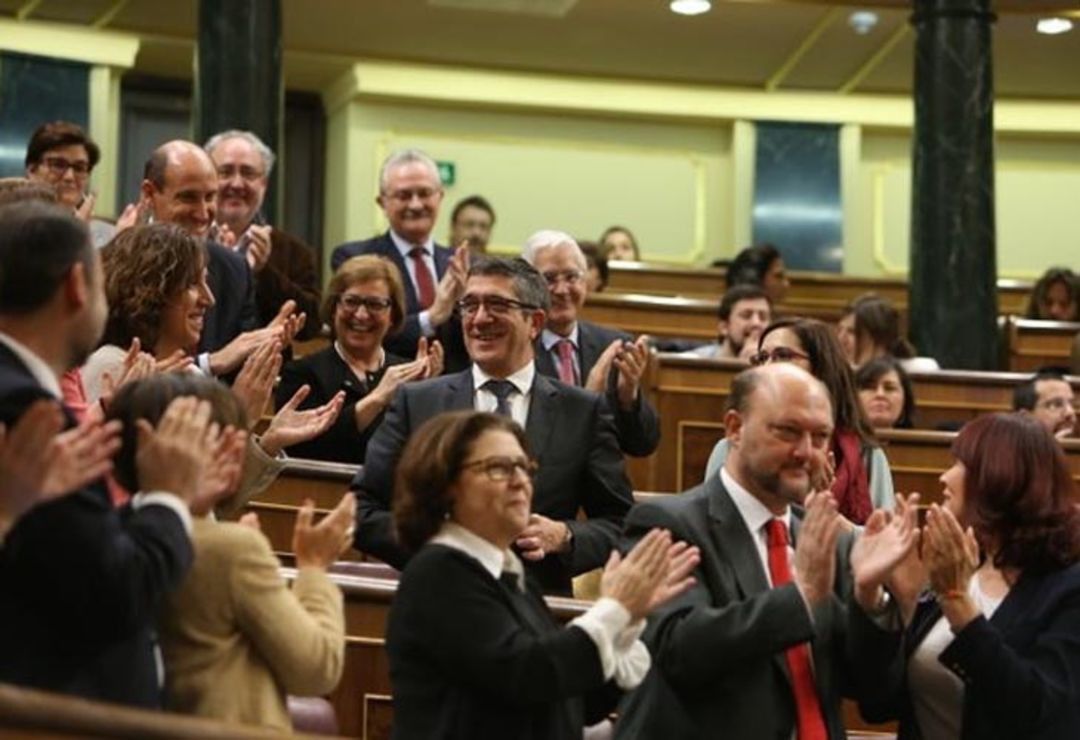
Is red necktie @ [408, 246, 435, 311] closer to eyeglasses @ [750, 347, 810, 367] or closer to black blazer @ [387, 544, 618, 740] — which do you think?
eyeglasses @ [750, 347, 810, 367]

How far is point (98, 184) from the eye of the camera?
1278cm

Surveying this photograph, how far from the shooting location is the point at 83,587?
2.95 metres

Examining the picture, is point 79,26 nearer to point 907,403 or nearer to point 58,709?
point 907,403

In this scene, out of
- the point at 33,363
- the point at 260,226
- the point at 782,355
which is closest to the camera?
the point at 33,363

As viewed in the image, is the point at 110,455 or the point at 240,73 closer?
the point at 110,455

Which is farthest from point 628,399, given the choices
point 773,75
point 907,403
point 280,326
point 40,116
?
point 773,75

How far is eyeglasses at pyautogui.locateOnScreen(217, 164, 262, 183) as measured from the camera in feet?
22.2

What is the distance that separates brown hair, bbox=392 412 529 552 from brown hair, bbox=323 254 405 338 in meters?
2.17

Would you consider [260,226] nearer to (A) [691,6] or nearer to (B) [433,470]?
(B) [433,470]

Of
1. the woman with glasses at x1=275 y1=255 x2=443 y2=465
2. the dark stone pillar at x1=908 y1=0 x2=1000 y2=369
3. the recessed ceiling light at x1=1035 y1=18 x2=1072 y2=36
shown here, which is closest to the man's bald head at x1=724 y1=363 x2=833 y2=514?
the woman with glasses at x1=275 y1=255 x2=443 y2=465

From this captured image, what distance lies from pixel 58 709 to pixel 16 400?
560 millimetres

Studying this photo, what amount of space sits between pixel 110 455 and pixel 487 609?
731mm

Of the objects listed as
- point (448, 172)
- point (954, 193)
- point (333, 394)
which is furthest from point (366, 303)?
Result: point (448, 172)

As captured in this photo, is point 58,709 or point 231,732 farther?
point 231,732
